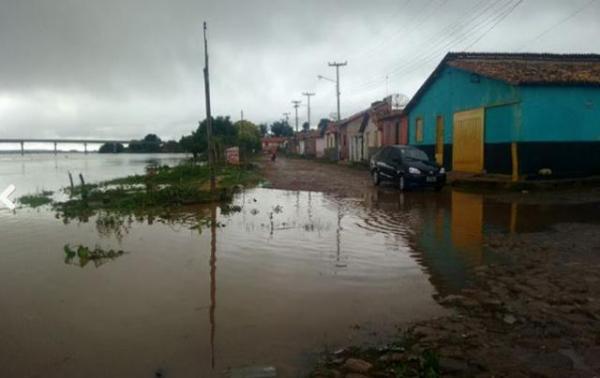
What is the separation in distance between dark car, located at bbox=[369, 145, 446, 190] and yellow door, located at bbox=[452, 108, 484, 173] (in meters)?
3.49

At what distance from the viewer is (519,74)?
19.3 meters

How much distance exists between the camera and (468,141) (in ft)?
73.9

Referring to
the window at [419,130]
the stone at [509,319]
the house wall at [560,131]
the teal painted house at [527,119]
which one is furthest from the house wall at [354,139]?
the stone at [509,319]

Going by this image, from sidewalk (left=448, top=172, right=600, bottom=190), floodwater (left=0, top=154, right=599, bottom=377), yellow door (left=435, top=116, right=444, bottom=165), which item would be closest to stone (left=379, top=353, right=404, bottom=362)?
floodwater (left=0, top=154, right=599, bottom=377)

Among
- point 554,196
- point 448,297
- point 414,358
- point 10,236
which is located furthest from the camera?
point 554,196

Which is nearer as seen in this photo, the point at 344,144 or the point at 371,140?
the point at 371,140

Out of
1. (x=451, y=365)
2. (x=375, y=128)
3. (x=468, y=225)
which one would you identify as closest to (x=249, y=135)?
(x=375, y=128)

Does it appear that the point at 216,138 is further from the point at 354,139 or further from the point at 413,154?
the point at 413,154

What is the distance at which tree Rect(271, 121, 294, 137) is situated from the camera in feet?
439

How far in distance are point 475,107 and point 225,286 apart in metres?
18.1

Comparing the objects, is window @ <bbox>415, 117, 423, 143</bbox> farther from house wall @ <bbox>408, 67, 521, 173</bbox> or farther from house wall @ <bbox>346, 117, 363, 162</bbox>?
house wall @ <bbox>346, 117, 363, 162</bbox>

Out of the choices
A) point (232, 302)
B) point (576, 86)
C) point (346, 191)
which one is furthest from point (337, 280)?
point (576, 86)

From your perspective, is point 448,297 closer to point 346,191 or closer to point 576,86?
point 346,191

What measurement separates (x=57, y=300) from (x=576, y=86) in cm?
1909
